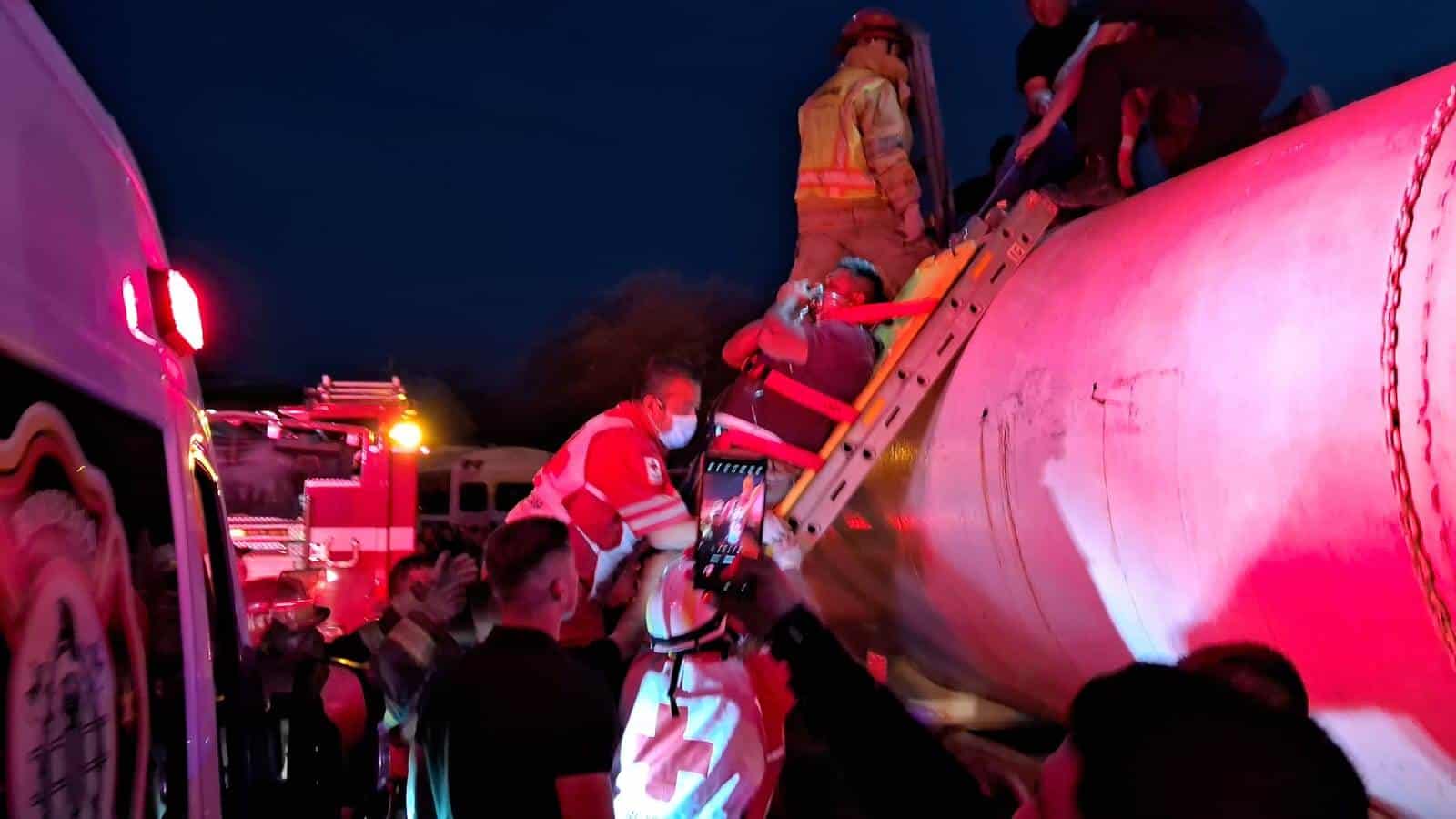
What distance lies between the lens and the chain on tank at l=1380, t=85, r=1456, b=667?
1.88 m

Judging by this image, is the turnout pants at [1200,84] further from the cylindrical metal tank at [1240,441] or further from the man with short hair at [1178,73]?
the cylindrical metal tank at [1240,441]

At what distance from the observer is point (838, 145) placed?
549 centimetres

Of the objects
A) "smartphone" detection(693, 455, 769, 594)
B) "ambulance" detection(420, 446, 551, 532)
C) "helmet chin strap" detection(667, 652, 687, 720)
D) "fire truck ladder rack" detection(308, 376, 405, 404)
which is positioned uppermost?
"smartphone" detection(693, 455, 769, 594)

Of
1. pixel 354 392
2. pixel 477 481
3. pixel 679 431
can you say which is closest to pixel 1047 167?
pixel 679 431

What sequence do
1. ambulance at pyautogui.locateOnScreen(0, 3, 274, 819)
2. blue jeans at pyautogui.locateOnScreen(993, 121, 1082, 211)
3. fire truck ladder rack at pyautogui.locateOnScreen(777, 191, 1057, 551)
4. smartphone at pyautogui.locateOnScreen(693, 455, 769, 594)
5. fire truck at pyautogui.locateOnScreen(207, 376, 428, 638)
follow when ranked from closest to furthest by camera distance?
1. ambulance at pyautogui.locateOnScreen(0, 3, 274, 819)
2. smartphone at pyautogui.locateOnScreen(693, 455, 769, 594)
3. fire truck ladder rack at pyautogui.locateOnScreen(777, 191, 1057, 551)
4. blue jeans at pyautogui.locateOnScreen(993, 121, 1082, 211)
5. fire truck at pyautogui.locateOnScreen(207, 376, 428, 638)

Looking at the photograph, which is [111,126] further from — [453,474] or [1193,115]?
[453,474]

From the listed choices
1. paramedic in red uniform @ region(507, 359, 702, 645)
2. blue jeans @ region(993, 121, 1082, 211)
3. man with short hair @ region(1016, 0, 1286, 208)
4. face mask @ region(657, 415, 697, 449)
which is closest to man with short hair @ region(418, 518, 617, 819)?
paramedic in red uniform @ region(507, 359, 702, 645)

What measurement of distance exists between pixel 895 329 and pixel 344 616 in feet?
26.9

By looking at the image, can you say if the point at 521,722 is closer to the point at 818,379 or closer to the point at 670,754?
the point at 670,754

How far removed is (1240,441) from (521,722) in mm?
1568

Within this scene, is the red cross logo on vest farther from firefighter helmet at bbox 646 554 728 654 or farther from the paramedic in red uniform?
the paramedic in red uniform

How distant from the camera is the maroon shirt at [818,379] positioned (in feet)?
12.8

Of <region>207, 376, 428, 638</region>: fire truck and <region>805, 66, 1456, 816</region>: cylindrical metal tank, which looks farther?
<region>207, 376, 428, 638</region>: fire truck

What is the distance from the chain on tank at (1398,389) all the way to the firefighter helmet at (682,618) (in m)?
1.59
